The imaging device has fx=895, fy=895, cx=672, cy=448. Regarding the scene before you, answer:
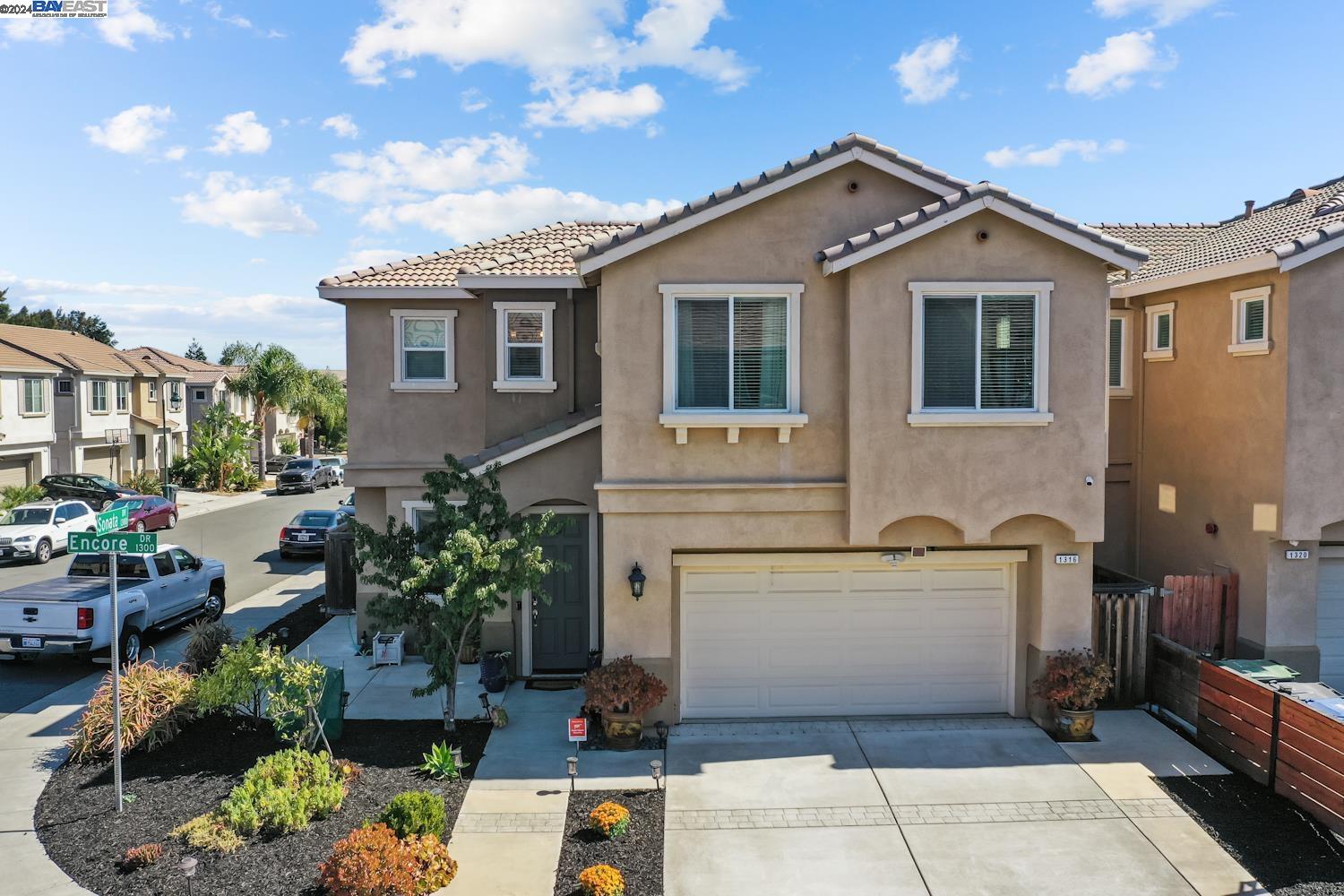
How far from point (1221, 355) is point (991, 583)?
5.19 meters

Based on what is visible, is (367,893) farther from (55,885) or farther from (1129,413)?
(1129,413)

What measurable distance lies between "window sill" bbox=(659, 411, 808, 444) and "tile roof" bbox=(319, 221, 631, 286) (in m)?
3.44

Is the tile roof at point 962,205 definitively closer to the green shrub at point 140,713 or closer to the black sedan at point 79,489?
the green shrub at point 140,713

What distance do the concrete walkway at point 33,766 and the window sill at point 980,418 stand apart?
9.69 m

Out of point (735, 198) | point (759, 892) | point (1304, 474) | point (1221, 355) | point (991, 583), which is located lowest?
point (759, 892)

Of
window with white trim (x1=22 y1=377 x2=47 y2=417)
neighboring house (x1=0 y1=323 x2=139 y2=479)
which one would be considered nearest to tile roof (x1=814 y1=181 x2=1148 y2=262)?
window with white trim (x1=22 y1=377 x2=47 y2=417)

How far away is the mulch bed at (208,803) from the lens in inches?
309

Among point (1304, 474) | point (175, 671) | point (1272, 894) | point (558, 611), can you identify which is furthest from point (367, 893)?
point (1304, 474)

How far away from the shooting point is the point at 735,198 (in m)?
11.0

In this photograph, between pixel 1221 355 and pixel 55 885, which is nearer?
pixel 55 885

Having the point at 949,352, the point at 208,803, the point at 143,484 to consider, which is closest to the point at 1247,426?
the point at 949,352

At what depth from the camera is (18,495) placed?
29.6 metres

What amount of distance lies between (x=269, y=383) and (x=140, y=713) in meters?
38.4

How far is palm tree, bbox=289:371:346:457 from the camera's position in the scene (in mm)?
48812
